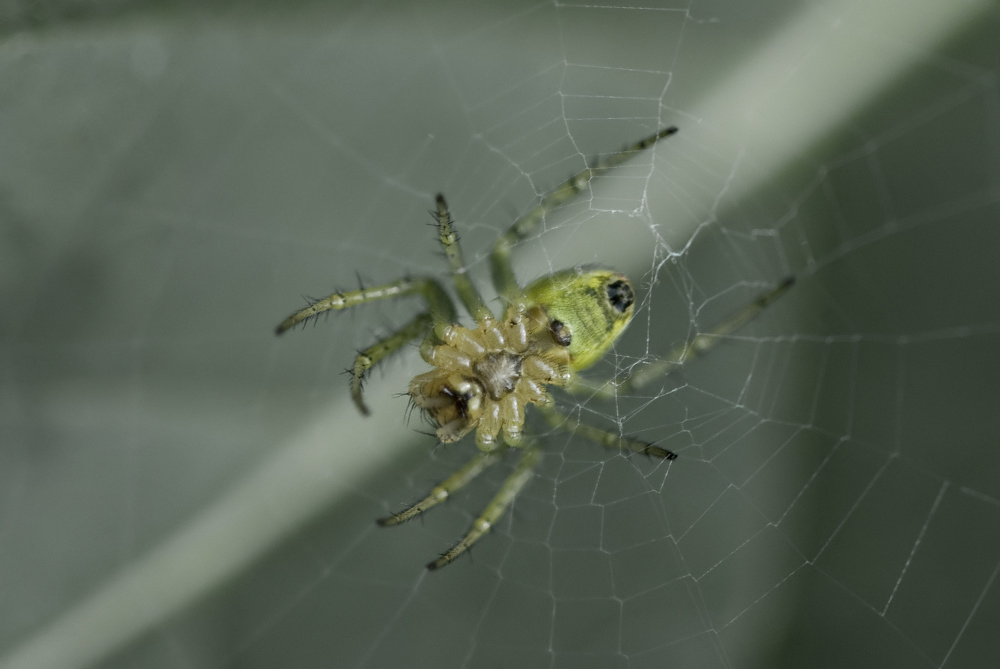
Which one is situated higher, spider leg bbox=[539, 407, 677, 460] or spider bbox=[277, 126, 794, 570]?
spider bbox=[277, 126, 794, 570]

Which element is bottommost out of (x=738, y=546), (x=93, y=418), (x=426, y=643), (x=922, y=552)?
(x=922, y=552)

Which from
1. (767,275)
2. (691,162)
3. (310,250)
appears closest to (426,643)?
(310,250)

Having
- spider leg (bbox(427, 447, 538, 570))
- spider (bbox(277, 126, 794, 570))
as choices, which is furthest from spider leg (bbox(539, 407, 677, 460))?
spider leg (bbox(427, 447, 538, 570))

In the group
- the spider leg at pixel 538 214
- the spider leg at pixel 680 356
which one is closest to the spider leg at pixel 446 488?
the spider leg at pixel 680 356

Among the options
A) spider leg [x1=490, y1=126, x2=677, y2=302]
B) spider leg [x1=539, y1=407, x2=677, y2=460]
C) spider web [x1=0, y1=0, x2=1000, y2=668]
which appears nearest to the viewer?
spider leg [x1=539, y1=407, x2=677, y2=460]

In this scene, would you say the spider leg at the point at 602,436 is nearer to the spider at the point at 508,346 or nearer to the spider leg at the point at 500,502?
the spider at the point at 508,346

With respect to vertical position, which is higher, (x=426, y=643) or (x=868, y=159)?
(x=868, y=159)

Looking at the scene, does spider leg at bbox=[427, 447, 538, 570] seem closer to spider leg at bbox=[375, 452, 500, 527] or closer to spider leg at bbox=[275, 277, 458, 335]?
spider leg at bbox=[375, 452, 500, 527]

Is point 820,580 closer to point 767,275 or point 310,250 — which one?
point 767,275

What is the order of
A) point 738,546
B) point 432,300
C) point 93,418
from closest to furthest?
point 432,300 → point 738,546 → point 93,418
